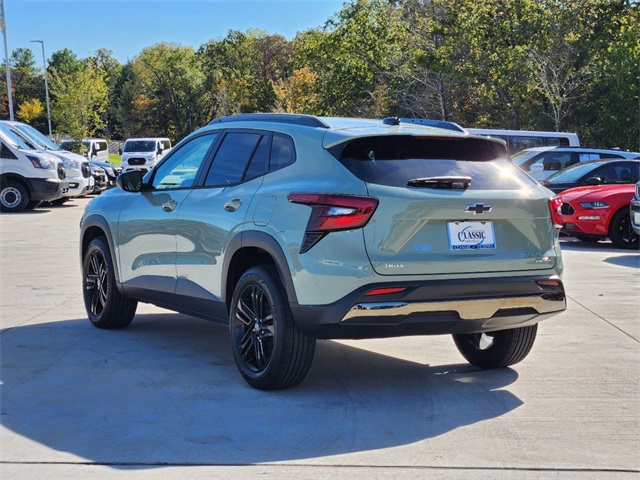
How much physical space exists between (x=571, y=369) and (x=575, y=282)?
15.7ft

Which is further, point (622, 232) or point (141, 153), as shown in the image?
point (141, 153)

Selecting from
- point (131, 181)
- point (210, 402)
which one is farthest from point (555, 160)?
point (210, 402)

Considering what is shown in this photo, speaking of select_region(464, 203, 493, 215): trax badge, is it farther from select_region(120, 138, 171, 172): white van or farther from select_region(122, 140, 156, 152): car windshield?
select_region(122, 140, 156, 152): car windshield

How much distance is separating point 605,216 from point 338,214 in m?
11.4

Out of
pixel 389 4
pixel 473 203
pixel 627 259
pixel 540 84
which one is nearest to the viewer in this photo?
pixel 473 203

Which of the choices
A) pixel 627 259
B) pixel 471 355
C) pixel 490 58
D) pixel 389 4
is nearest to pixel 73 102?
pixel 389 4

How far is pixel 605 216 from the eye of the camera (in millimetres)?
15758

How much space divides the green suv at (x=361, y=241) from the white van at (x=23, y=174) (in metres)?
17.2

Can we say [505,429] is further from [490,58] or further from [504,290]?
[490,58]

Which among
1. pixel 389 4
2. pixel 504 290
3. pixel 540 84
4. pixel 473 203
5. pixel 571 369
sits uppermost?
pixel 389 4

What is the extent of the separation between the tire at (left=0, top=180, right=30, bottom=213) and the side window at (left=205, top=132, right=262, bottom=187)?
57.6 feet

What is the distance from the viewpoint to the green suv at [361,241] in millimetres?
5336

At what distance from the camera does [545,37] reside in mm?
39188

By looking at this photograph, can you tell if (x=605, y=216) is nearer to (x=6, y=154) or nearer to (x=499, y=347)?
(x=499, y=347)
